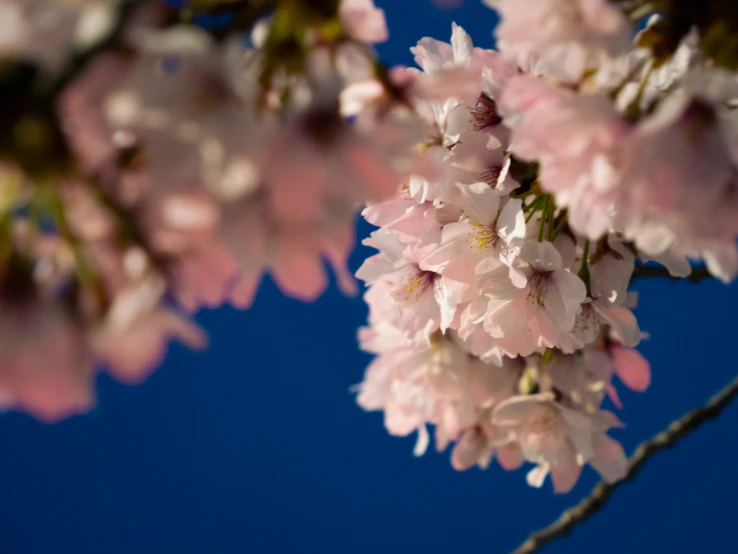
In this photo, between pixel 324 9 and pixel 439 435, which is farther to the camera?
pixel 439 435

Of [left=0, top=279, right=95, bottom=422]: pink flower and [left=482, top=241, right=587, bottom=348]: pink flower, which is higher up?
[left=0, top=279, right=95, bottom=422]: pink flower

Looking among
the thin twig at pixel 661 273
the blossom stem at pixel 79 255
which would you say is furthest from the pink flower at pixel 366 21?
the thin twig at pixel 661 273

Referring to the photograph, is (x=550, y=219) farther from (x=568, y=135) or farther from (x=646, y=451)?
(x=646, y=451)

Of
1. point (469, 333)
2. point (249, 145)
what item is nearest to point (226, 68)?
point (249, 145)

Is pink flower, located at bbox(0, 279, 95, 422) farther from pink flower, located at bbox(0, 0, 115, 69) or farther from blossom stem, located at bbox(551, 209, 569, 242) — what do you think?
blossom stem, located at bbox(551, 209, 569, 242)

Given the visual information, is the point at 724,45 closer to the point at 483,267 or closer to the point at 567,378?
the point at 483,267

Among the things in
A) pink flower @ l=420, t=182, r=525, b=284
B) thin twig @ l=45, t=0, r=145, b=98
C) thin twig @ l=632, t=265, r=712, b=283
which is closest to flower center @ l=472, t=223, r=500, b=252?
pink flower @ l=420, t=182, r=525, b=284
